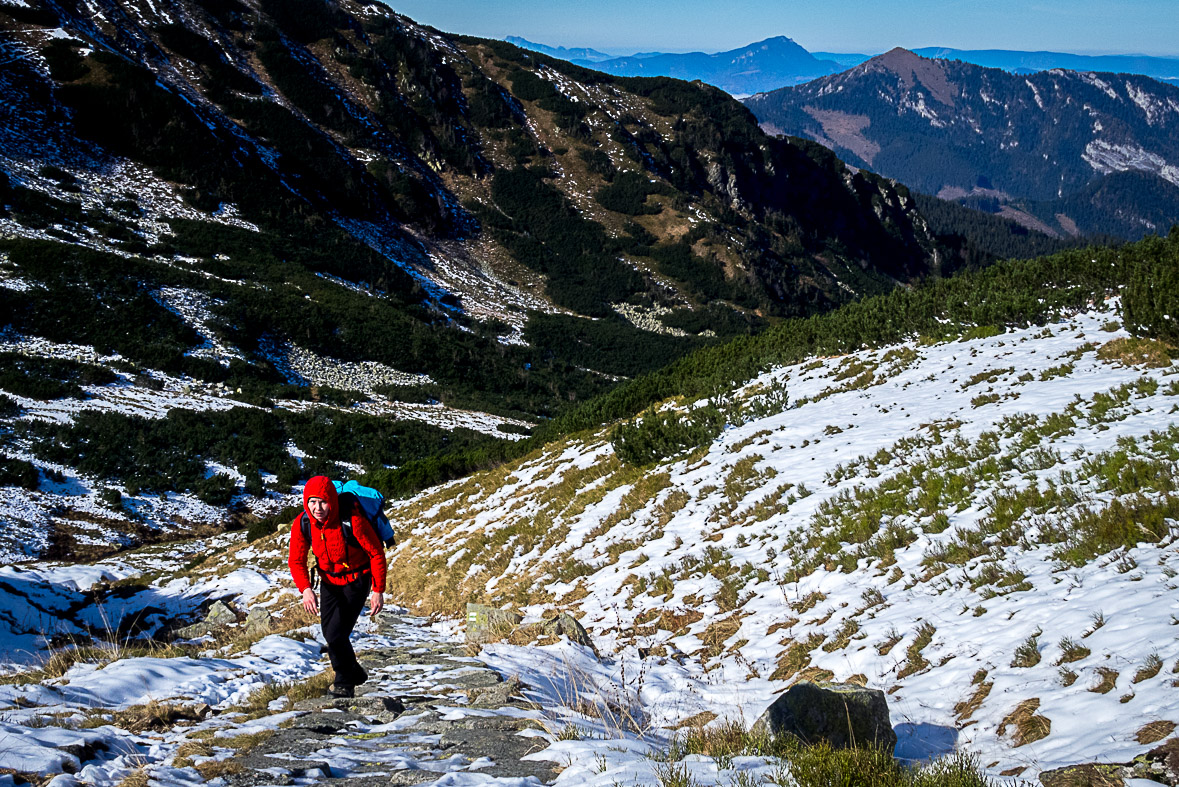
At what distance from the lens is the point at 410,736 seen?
602 cm

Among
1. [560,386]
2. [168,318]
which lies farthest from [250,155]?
[560,386]

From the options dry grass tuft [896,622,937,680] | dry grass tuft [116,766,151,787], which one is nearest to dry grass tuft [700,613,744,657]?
dry grass tuft [896,622,937,680]

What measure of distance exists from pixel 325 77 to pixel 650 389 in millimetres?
151961

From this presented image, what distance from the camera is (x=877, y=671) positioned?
712cm

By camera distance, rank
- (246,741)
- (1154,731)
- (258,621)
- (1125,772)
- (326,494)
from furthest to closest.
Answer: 1. (258,621)
2. (326,494)
3. (246,741)
4. (1154,731)
5. (1125,772)

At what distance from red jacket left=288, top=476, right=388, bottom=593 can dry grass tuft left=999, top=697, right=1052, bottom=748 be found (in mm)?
5799

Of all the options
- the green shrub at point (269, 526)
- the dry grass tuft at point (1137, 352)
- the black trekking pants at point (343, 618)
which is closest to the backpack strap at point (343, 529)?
the black trekking pants at point (343, 618)

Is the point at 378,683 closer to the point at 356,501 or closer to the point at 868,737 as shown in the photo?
the point at 356,501

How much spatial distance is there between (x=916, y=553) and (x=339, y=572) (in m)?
7.05

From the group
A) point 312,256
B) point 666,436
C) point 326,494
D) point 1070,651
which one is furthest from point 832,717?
point 312,256

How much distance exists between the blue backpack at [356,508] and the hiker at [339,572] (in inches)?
0.8

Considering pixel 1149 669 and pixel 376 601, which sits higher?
pixel 376 601

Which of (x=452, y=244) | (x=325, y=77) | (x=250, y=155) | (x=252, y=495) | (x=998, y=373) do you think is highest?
(x=325, y=77)

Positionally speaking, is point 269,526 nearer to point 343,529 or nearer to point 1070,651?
point 343,529
